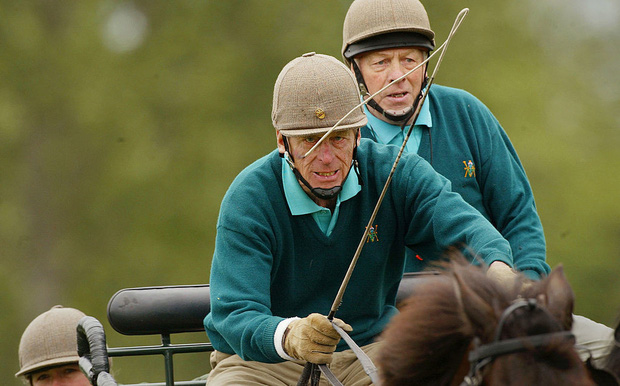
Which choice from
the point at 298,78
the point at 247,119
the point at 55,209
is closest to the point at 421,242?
the point at 298,78

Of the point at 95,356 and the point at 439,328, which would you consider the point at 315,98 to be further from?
the point at 439,328

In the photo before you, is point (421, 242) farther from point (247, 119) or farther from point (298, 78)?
point (247, 119)

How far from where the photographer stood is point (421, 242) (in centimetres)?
443

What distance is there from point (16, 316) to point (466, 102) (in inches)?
402

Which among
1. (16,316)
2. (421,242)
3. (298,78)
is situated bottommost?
(16,316)

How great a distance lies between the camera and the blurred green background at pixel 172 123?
13.9 metres

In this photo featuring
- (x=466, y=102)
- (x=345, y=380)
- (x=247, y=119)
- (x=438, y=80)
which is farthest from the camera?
(x=247, y=119)

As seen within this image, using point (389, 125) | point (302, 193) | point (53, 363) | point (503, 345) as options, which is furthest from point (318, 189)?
point (53, 363)

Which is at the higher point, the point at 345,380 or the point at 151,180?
the point at 345,380

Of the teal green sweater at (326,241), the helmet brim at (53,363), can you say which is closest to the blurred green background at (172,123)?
the helmet brim at (53,363)

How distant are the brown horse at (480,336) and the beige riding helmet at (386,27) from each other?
2.83 meters

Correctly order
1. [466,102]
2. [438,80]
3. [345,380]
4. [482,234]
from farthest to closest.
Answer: [438,80] → [466,102] → [345,380] → [482,234]

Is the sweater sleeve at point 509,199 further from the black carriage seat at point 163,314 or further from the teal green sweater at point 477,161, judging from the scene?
the black carriage seat at point 163,314

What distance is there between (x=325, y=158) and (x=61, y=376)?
2.66 metres
